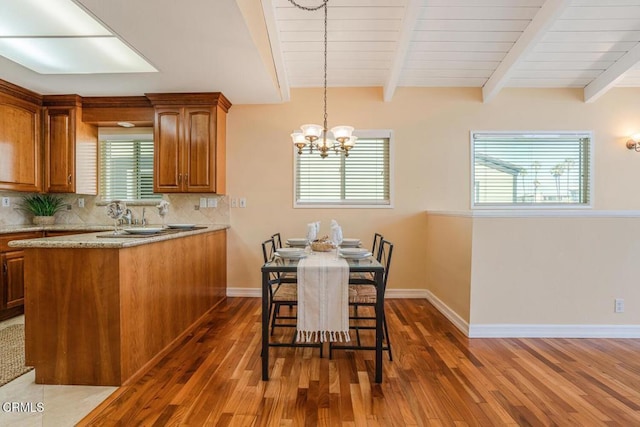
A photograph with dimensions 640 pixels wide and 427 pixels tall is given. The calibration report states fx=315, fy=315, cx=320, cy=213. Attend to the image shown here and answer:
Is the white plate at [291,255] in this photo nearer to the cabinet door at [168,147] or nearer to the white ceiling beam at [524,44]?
the cabinet door at [168,147]

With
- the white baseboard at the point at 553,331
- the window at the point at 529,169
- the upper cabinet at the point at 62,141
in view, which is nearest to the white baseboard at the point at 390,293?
the white baseboard at the point at 553,331

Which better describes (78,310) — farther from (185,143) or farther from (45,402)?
(185,143)

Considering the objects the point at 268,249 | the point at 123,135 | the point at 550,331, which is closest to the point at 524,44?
the point at 550,331

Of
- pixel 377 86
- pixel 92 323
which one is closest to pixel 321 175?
pixel 377 86

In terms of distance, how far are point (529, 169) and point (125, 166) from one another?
5287 mm

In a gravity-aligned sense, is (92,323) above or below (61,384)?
above

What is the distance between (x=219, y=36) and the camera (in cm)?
250

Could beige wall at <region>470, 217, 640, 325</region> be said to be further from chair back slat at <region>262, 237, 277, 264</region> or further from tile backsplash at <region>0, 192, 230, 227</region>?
tile backsplash at <region>0, 192, 230, 227</region>

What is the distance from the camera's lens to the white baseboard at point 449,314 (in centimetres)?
296

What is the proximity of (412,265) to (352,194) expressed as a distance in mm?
1217

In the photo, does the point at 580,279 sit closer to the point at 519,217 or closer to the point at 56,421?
the point at 519,217

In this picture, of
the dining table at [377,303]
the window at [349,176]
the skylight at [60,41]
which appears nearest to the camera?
the dining table at [377,303]

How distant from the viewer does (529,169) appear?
4.14 metres

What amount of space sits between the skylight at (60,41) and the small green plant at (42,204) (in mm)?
1651
